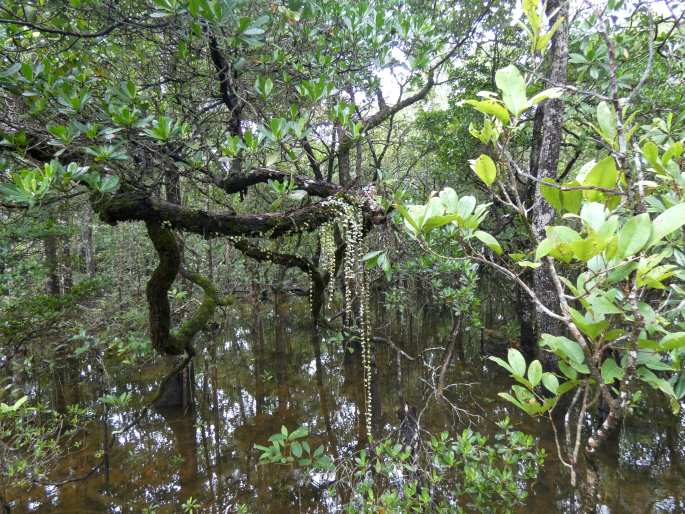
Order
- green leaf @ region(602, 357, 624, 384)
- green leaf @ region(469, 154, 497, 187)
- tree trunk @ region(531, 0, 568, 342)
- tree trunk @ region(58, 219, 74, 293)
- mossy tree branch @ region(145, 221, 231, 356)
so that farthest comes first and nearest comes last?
tree trunk @ region(58, 219, 74, 293)
tree trunk @ region(531, 0, 568, 342)
mossy tree branch @ region(145, 221, 231, 356)
green leaf @ region(469, 154, 497, 187)
green leaf @ region(602, 357, 624, 384)

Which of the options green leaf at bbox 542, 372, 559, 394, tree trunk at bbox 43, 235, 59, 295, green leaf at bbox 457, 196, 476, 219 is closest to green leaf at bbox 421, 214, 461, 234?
green leaf at bbox 457, 196, 476, 219

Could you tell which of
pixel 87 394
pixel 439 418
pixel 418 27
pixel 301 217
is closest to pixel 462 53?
pixel 418 27

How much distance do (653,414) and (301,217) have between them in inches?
245

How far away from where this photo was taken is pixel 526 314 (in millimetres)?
6059

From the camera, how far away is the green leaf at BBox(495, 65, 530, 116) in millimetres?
1061

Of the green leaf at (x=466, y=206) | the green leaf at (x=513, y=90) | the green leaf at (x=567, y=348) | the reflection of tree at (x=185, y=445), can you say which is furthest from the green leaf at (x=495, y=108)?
the reflection of tree at (x=185, y=445)

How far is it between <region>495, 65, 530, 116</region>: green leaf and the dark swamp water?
96.8 inches

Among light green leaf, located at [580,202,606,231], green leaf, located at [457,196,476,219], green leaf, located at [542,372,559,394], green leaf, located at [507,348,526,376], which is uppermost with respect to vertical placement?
green leaf, located at [457,196,476,219]

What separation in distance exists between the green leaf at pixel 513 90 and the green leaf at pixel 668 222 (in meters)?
0.44

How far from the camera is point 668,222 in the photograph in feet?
2.80

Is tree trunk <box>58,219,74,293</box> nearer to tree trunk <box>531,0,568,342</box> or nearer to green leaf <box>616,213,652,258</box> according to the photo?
tree trunk <box>531,0,568,342</box>

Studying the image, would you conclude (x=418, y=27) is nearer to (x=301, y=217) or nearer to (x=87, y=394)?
(x=301, y=217)

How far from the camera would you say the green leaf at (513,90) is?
1061 mm

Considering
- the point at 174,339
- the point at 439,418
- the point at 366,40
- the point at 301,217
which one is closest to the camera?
the point at 301,217
